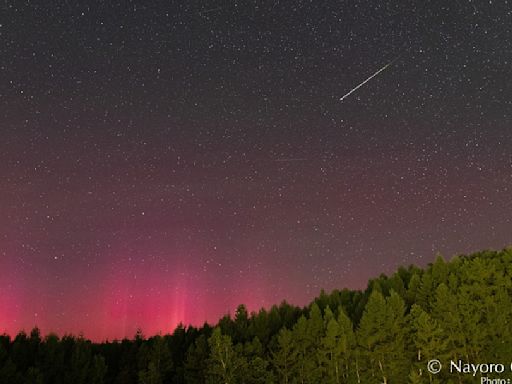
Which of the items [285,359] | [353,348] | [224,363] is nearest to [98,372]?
[224,363]

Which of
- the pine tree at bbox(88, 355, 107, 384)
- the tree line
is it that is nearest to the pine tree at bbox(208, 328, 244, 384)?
the tree line

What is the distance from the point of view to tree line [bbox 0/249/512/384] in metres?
59.3

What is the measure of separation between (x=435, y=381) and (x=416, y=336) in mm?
7094

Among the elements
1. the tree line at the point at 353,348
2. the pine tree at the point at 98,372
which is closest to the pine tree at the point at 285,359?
the tree line at the point at 353,348

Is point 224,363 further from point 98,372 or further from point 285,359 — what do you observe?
point 98,372

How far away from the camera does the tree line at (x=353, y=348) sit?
59.3 m

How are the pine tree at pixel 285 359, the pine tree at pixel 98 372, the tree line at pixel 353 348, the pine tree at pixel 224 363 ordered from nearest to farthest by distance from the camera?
the tree line at pixel 353 348 → the pine tree at pixel 224 363 → the pine tree at pixel 285 359 → the pine tree at pixel 98 372

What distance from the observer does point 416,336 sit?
60.8m

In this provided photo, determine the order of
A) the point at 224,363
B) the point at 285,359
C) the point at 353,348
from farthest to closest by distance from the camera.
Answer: the point at 285,359 < the point at 224,363 < the point at 353,348

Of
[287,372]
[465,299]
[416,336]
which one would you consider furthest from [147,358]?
[465,299]

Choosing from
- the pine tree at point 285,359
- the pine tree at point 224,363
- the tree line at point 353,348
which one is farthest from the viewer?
the pine tree at point 285,359

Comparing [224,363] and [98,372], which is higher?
[224,363]

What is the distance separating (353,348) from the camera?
213 feet

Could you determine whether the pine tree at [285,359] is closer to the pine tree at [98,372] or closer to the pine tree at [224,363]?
the pine tree at [224,363]
